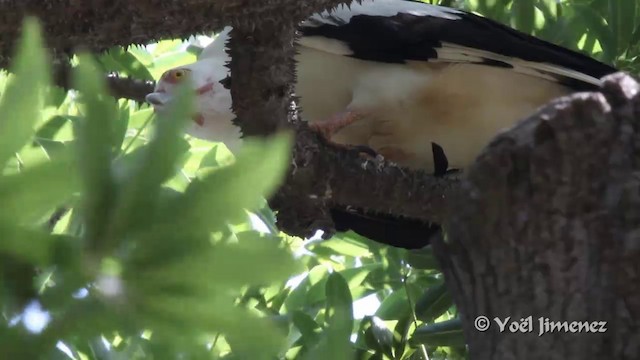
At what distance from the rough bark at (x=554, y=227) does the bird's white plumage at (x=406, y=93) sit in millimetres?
1241

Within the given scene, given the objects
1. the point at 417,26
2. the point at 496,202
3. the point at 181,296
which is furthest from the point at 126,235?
the point at 417,26

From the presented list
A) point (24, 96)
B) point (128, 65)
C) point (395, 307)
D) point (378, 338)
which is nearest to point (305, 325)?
point (378, 338)

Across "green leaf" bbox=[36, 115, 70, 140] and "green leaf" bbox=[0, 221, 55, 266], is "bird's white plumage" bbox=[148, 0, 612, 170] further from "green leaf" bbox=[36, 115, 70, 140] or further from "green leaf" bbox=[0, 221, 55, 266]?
"green leaf" bbox=[0, 221, 55, 266]

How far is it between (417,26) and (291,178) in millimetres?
842

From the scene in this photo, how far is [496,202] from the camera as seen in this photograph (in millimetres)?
1034

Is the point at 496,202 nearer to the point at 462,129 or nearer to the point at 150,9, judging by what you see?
the point at 150,9

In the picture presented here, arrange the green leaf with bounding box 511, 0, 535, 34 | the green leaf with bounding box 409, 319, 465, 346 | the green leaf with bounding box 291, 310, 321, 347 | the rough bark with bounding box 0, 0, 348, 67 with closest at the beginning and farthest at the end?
the rough bark with bounding box 0, 0, 348, 67, the green leaf with bounding box 291, 310, 321, 347, the green leaf with bounding box 409, 319, 465, 346, the green leaf with bounding box 511, 0, 535, 34

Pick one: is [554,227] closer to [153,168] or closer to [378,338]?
[153,168]

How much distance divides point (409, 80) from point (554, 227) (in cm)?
139

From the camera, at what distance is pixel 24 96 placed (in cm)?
41

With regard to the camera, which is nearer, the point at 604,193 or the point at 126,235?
the point at 126,235
